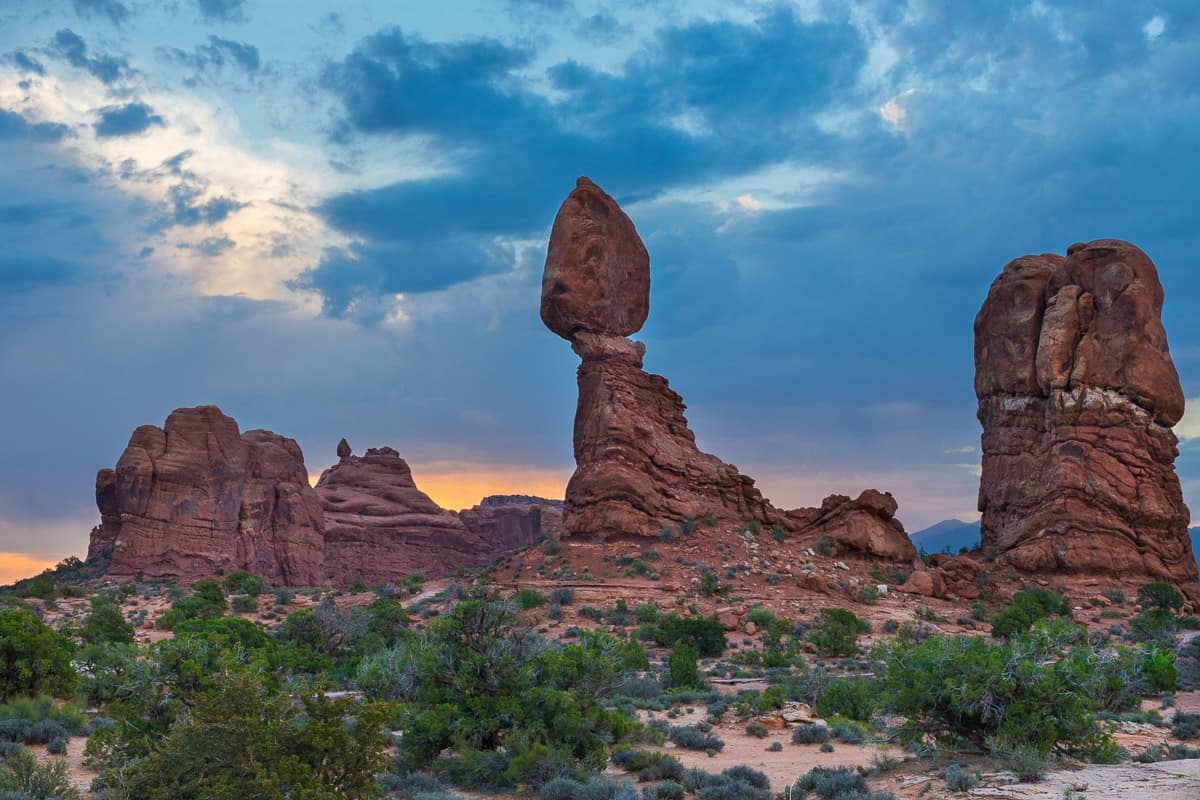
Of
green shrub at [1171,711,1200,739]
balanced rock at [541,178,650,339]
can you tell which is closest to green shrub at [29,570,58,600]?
balanced rock at [541,178,650,339]

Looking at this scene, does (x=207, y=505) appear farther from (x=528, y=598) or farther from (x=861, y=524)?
(x=861, y=524)

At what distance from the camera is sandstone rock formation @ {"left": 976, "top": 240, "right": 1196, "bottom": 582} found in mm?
46312

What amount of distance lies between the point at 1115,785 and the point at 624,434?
1358 inches

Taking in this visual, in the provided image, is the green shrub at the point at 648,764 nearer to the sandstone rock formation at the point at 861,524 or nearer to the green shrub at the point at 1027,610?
the green shrub at the point at 1027,610

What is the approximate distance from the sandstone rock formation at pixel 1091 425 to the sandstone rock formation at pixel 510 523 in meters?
→ 38.8

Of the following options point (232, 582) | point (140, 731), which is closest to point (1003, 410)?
point (232, 582)

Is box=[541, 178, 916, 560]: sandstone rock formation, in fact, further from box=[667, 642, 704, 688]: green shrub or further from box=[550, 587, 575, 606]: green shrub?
box=[667, 642, 704, 688]: green shrub

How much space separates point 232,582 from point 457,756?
36.9 m

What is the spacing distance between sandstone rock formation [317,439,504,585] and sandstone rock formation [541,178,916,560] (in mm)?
25866

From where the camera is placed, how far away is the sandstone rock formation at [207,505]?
56688 mm

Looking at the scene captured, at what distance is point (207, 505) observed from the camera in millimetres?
58938

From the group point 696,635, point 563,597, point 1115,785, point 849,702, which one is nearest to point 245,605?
point 563,597

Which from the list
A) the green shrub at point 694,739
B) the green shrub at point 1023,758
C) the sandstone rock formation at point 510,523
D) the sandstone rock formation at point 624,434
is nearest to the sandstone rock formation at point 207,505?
the sandstone rock formation at point 510,523

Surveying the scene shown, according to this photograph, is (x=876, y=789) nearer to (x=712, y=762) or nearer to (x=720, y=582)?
(x=712, y=762)
